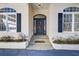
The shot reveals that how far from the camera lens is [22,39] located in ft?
38.1

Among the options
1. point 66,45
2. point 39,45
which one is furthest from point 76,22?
point 39,45

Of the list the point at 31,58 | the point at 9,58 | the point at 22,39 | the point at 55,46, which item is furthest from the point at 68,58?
the point at 22,39

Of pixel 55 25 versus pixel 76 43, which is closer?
pixel 76 43

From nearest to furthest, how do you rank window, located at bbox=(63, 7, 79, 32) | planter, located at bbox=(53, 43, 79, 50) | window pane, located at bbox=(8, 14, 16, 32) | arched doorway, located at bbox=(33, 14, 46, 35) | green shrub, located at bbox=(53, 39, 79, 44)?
planter, located at bbox=(53, 43, 79, 50) < green shrub, located at bbox=(53, 39, 79, 44) < window, located at bbox=(63, 7, 79, 32) < window pane, located at bbox=(8, 14, 16, 32) < arched doorway, located at bbox=(33, 14, 46, 35)

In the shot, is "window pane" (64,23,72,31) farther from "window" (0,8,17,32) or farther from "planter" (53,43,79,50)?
"window" (0,8,17,32)

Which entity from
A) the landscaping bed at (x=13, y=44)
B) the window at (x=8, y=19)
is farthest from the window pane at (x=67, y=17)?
the window at (x=8, y=19)

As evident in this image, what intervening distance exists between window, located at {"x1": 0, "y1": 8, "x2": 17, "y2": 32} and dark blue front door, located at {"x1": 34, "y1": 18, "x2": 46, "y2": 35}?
9685 millimetres

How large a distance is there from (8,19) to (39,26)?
1014cm

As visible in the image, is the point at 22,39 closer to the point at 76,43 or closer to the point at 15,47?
the point at 15,47

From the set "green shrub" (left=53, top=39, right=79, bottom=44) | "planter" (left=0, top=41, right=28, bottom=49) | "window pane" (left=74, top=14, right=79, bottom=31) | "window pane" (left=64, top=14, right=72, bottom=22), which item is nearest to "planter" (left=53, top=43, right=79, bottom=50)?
"green shrub" (left=53, top=39, right=79, bottom=44)

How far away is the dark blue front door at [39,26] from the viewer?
21883 mm

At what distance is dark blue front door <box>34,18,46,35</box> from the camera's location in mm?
21883

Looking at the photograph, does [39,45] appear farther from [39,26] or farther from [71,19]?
[39,26]

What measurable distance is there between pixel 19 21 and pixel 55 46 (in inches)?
121
